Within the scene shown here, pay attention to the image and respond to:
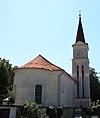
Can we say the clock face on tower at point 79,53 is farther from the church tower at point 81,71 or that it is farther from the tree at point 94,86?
the tree at point 94,86

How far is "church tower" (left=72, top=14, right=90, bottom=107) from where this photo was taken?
43750mm

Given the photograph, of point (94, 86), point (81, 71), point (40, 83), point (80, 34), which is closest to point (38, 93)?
point (40, 83)

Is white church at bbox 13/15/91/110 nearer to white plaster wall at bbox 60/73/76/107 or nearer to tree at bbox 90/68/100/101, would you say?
white plaster wall at bbox 60/73/76/107

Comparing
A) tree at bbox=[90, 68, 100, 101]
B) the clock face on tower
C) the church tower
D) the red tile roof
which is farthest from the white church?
tree at bbox=[90, 68, 100, 101]

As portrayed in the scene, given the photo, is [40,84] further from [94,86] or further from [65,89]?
[94,86]

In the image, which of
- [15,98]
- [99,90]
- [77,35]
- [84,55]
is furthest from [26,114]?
[99,90]

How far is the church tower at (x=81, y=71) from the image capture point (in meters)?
43.8

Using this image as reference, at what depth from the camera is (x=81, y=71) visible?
45.5 meters

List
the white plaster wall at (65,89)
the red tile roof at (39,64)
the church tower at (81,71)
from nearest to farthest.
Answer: the red tile roof at (39,64)
the white plaster wall at (65,89)
the church tower at (81,71)

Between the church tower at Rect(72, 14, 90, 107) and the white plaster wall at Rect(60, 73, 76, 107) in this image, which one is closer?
the white plaster wall at Rect(60, 73, 76, 107)

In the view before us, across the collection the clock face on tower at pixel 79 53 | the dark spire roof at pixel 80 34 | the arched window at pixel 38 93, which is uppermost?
the dark spire roof at pixel 80 34

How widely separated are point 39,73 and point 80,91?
15.5 meters

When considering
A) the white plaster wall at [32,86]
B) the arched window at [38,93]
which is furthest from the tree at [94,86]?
the arched window at [38,93]

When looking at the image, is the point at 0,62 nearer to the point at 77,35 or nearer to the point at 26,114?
the point at 77,35
